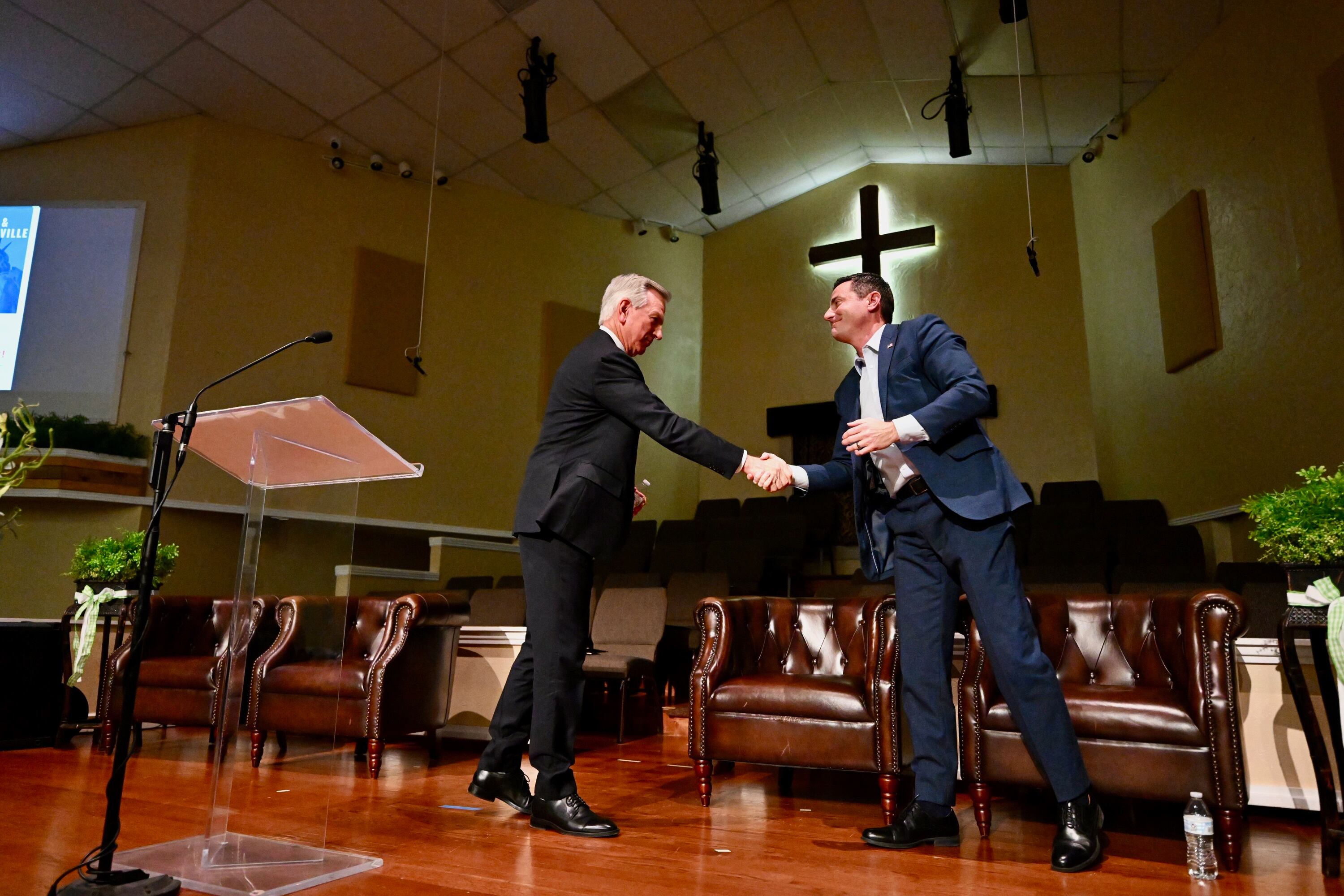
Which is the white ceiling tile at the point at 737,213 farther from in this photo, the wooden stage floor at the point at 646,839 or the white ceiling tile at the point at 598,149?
the wooden stage floor at the point at 646,839

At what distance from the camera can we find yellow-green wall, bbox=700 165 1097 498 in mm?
8023

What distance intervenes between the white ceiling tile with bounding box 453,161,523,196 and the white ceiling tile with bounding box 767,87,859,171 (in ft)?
8.69

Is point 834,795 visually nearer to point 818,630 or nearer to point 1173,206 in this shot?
point 818,630

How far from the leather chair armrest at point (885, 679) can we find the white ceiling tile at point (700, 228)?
303 inches

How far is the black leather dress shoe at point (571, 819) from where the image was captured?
7.27ft

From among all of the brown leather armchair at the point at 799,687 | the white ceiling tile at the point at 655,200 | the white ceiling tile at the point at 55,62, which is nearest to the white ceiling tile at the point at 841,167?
the white ceiling tile at the point at 655,200

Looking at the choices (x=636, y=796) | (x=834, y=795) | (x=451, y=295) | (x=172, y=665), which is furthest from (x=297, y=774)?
(x=451, y=295)

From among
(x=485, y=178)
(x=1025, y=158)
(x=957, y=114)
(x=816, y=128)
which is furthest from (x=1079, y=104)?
(x=485, y=178)

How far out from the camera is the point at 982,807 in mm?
2342

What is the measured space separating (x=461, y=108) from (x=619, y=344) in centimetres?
561

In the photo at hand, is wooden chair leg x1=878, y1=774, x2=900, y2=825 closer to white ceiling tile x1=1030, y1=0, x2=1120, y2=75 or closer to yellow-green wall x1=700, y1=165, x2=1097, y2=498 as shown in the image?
white ceiling tile x1=1030, y1=0, x2=1120, y2=75

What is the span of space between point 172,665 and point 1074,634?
3431mm

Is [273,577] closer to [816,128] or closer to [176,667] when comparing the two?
[176,667]

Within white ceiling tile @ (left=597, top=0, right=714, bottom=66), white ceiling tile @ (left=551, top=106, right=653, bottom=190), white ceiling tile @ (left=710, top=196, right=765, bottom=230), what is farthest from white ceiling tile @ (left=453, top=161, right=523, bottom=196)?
white ceiling tile @ (left=710, top=196, right=765, bottom=230)
